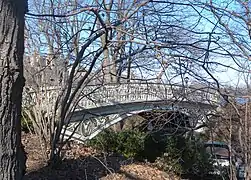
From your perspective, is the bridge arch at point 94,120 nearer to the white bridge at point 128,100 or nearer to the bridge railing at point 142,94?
the white bridge at point 128,100

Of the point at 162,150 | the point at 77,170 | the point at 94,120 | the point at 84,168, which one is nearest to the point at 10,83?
the point at 77,170

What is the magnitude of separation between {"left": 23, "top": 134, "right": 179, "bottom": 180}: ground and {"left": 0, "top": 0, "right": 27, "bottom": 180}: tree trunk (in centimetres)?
343

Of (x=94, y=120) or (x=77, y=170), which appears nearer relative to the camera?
(x=77, y=170)

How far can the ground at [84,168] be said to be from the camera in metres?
6.40

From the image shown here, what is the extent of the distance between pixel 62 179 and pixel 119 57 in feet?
6.94

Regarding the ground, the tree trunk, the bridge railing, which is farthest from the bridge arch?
the tree trunk

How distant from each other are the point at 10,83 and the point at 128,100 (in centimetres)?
777

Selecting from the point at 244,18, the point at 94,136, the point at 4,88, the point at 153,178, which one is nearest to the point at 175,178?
the point at 153,178

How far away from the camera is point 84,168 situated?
708cm

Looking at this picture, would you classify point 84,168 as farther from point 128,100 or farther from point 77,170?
point 128,100

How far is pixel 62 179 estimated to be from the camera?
6.25 meters

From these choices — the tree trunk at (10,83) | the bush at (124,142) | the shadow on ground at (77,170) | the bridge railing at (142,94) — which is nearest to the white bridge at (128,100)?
the bridge railing at (142,94)

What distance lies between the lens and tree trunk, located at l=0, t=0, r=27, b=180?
2.52m

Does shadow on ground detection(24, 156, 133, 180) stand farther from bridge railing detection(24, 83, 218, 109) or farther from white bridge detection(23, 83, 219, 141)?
bridge railing detection(24, 83, 218, 109)
